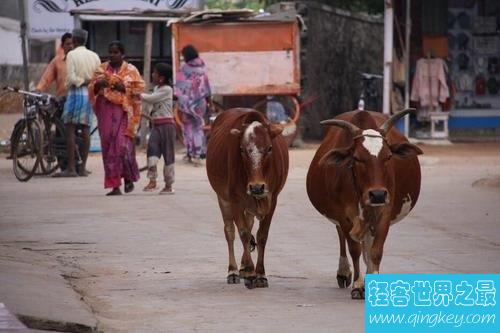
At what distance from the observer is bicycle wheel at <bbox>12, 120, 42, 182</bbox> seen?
1941 cm

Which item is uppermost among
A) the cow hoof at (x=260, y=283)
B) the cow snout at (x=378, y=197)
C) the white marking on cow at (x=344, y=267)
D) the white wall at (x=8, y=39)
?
the cow snout at (x=378, y=197)

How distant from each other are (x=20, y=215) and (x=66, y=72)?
456cm

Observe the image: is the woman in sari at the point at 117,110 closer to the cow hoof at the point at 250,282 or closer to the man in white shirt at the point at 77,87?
the man in white shirt at the point at 77,87

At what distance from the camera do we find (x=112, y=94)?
16.9 m

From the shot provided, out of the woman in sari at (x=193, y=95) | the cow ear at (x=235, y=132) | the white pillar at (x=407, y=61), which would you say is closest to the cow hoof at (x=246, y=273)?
the cow ear at (x=235, y=132)

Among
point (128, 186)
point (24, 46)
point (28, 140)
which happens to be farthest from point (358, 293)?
point (24, 46)

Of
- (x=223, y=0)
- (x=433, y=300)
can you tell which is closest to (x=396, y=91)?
(x=433, y=300)

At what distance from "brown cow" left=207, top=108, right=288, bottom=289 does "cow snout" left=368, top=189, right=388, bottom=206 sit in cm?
119

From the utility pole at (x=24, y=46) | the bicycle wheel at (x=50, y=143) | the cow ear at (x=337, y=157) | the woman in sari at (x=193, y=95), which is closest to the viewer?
the cow ear at (x=337, y=157)

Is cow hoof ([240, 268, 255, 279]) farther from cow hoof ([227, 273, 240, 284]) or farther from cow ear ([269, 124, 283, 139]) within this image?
cow ear ([269, 124, 283, 139])

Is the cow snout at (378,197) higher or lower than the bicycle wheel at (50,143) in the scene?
higher

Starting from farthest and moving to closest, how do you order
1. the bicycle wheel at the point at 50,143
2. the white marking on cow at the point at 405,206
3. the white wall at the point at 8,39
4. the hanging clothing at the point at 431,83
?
the white wall at the point at 8,39 → the hanging clothing at the point at 431,83 → the bicycle wheel at the point at 50,143 → the white marking on cow at the point at 405,206

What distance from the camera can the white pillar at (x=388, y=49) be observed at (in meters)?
24.4

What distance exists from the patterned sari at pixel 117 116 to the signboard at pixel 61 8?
790 cm
